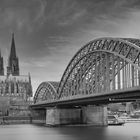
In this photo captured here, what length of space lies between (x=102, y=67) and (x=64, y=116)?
111 feet

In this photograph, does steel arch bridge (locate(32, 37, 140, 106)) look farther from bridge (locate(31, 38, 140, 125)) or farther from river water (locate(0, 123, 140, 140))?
river water (locate(0, 123, 140, 140))

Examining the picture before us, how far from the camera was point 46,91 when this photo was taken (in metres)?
147

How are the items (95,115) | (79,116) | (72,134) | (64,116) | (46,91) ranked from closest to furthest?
(72,134) < (64,116) < (95,115) < (79,116) < (46,91)

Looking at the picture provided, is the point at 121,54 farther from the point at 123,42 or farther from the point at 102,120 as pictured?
the point at 102,120

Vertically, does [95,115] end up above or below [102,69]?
below

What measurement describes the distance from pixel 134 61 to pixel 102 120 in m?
53.7

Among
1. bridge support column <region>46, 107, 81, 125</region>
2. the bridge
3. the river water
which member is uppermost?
the bridge

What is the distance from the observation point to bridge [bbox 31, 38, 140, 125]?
63.0 m

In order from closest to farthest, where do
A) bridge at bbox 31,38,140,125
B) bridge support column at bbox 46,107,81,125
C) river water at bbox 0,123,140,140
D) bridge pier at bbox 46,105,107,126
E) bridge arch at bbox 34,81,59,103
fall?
bridge at bbox 31,38,140,125 < river water at bbox 0,123,140,140 < bridge support column at bbox 46,107,81,125 < bridge pier at bbox 46,105,107,126 < bridge arch at bbox 34,81,59,103

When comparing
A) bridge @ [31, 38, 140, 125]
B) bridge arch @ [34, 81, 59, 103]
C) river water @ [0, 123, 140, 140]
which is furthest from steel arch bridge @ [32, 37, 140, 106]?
bridge arch @ [34, 81, 59, 103]

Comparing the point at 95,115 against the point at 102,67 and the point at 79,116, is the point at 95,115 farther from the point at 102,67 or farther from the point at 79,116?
the point at 102,67

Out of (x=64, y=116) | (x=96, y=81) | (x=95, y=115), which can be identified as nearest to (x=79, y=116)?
(x=95, y=115)

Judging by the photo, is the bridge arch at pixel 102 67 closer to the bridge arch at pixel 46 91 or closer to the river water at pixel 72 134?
the river water at pixel 72 134

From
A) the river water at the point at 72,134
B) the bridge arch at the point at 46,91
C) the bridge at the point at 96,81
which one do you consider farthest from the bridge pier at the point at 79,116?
the river water at the point at 72,134
